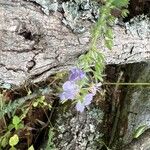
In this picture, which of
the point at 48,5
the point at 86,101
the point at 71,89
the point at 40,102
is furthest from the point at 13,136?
the point at 48,5

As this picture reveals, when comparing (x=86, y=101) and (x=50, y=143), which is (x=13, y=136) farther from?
(x=86, y=101)

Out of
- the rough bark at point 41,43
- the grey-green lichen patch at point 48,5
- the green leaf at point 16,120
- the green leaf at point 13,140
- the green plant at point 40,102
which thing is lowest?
the green leaf at point 13,140

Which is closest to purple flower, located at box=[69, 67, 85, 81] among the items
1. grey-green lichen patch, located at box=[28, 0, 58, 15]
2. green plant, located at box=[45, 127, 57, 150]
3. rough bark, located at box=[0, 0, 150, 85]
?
rough bark, located at box=[0, 0, 150, 85]

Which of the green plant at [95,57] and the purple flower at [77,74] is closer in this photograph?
the green plant at [95,57]

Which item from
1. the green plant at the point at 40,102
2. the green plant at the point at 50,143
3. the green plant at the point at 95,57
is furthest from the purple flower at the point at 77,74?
the green plant at the point at 40,102

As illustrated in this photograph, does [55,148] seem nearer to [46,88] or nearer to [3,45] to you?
[46,88]

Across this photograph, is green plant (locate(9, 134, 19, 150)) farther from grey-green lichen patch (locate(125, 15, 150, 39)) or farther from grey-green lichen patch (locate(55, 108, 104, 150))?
grey-green lichen patch (locate(125, 15, 150, 39))

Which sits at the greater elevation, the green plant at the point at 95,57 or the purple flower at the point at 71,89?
the green plant at the point at 95,57

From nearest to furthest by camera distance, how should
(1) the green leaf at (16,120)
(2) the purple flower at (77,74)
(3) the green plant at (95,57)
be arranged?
(3) the green plant at (95,57), (2) the purple flower at (77,74), (1) the green leaf at (16,120)

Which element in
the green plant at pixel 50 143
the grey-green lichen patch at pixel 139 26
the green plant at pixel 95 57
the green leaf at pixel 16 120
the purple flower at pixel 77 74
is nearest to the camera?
the green plant at pixel 95 57

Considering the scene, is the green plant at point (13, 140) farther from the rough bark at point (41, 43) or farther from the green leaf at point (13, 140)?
the rough bark at point (41, 43)
